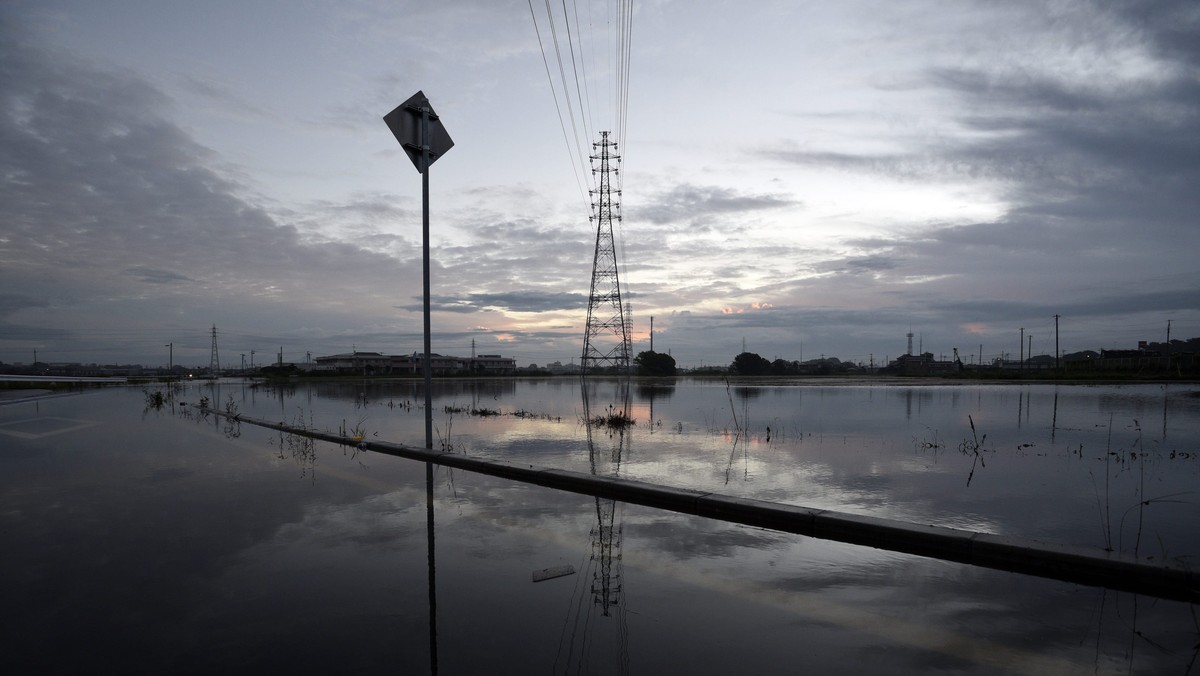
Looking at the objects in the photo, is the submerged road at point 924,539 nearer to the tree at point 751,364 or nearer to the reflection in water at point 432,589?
the reflection in water at point 432,589

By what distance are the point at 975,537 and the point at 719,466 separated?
569 centimetres

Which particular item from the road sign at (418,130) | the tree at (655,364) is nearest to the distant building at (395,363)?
the tree at (655,364)

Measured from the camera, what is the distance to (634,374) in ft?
287

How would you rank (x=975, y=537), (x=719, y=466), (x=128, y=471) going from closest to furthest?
1. (x=975, y=537)
2. (x=128, y=471)
3. (x=719, y=466)

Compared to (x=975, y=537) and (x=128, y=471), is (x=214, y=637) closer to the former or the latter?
(x=975, y=537)

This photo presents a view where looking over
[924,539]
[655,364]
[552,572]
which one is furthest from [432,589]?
[655,364]

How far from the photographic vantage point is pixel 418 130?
1299 centimetres

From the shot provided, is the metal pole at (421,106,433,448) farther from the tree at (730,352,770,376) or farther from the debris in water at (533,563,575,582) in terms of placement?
the tree at (730,352,770,376)

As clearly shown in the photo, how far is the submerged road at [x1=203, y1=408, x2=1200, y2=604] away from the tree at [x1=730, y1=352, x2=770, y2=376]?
8930cm

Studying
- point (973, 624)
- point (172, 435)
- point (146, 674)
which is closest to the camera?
point (146, 674)

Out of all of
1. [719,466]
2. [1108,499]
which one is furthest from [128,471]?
[1108,499]

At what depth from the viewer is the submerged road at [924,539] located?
5.40m

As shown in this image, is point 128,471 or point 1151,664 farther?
point 128,471

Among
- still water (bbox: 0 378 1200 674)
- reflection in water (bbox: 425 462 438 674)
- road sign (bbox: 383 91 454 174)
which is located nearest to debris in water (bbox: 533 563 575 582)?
still water (bbox: 0 378 1200 674)
